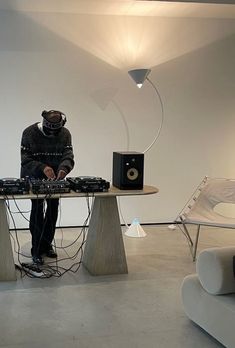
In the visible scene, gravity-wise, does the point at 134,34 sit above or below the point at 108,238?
above

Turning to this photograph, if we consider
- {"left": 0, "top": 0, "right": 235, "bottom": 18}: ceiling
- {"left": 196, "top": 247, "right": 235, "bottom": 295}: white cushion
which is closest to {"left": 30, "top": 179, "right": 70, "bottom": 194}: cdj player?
{"left": 196, "top": 247, "right": 235, "bottom": 295}: white cushion

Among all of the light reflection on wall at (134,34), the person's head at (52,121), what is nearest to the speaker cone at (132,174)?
the person's head at (52,121)

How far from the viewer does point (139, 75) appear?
4.69 metres

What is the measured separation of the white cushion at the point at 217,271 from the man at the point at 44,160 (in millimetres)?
1501

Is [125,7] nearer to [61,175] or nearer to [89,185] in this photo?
[61,175]

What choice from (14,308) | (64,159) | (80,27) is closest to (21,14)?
(80,27)

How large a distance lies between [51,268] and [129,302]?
36.0 inches

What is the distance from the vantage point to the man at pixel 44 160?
3.65m

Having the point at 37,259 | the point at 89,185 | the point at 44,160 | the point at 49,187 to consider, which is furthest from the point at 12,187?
the point at 37,259

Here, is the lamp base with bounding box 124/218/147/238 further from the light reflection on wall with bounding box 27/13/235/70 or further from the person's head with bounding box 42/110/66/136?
the light reflection on wall with bounding box 27/13/235/70

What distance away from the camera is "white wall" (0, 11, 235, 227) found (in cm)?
481

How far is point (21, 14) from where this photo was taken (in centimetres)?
470

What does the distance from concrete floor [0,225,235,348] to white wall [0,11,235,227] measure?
4.77 feet

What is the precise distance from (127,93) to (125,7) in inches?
36.1
